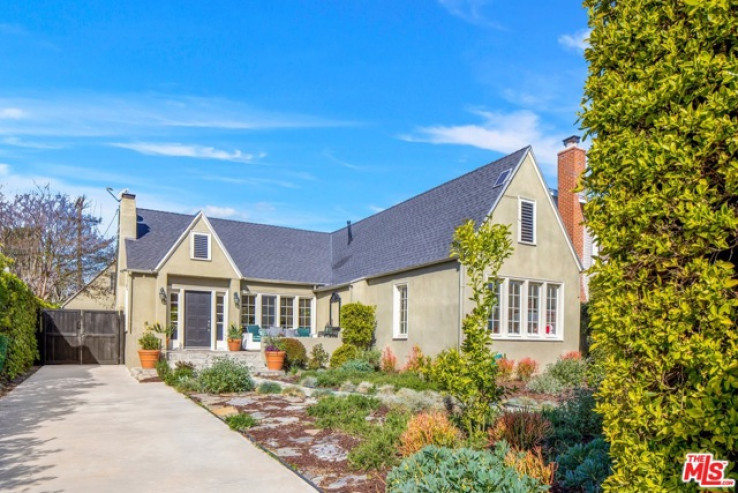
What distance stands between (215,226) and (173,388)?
39.2ft

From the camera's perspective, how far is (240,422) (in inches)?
340

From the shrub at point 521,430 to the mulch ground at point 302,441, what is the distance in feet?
5.02

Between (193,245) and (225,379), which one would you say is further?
(193,245)

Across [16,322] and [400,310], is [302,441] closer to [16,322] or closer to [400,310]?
[400,310]

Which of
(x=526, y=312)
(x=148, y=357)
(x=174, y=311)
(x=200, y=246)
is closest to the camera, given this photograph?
(x=526, y=312)

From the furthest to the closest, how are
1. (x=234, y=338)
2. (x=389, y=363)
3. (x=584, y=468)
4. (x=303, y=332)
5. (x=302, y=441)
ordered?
(x=303, y=332), (x=234, y=338), (x=389, y=363), (x=302, y=441), (x=584, y=468)

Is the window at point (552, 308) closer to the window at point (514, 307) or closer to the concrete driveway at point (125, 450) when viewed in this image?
the window at point (514, 307)

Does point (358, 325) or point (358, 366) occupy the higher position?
point (358, 325)

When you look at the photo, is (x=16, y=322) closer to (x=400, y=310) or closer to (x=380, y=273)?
(x=380, y=273)

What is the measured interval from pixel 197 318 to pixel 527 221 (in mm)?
13373

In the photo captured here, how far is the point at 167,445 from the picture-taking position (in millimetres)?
7527

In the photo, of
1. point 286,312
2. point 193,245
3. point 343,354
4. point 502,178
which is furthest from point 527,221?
point 193,245

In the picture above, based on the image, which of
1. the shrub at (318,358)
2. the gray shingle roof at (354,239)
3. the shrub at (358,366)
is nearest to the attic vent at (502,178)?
the gray shingle roof at (354,239)

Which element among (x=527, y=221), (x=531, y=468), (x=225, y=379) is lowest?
(x=225, y=379)
